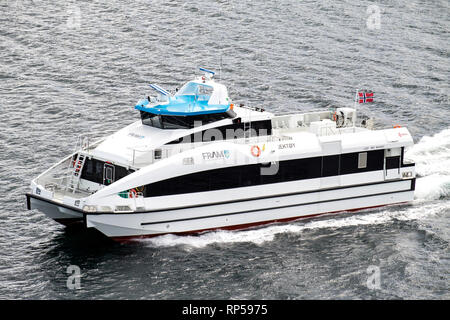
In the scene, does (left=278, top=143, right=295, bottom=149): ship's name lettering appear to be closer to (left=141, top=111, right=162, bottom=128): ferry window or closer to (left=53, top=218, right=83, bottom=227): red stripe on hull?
(left=141, top=111, right=162, bottom=128): ferry window

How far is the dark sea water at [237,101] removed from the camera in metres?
28.5

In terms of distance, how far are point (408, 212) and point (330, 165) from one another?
455 centimetres

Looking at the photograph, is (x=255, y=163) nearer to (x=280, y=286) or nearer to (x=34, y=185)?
(x=280, y=286)

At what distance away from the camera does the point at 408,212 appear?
3491cm

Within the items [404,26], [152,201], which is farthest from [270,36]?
[152,201]

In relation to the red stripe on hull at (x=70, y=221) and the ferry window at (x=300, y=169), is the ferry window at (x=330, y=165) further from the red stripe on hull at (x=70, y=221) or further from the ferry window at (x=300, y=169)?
the red stripe on hull at (x=70, y=221)

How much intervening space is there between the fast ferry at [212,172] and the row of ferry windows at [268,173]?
0.04 metres

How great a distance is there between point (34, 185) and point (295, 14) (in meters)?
35.3

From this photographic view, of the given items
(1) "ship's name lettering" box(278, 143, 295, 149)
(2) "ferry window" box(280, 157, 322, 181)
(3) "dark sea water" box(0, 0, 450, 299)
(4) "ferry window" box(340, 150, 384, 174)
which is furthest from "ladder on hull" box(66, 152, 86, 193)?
(4) "ferry window" box(340, 150, 384, 174)

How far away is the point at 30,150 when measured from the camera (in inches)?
1567

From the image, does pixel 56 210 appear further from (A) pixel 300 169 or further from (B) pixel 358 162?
(B) pixel 358 162

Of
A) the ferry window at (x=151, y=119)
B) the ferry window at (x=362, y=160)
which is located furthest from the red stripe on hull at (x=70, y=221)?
the ferry window at (x=362, y=160)

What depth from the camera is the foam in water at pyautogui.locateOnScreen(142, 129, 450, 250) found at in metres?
31.5
